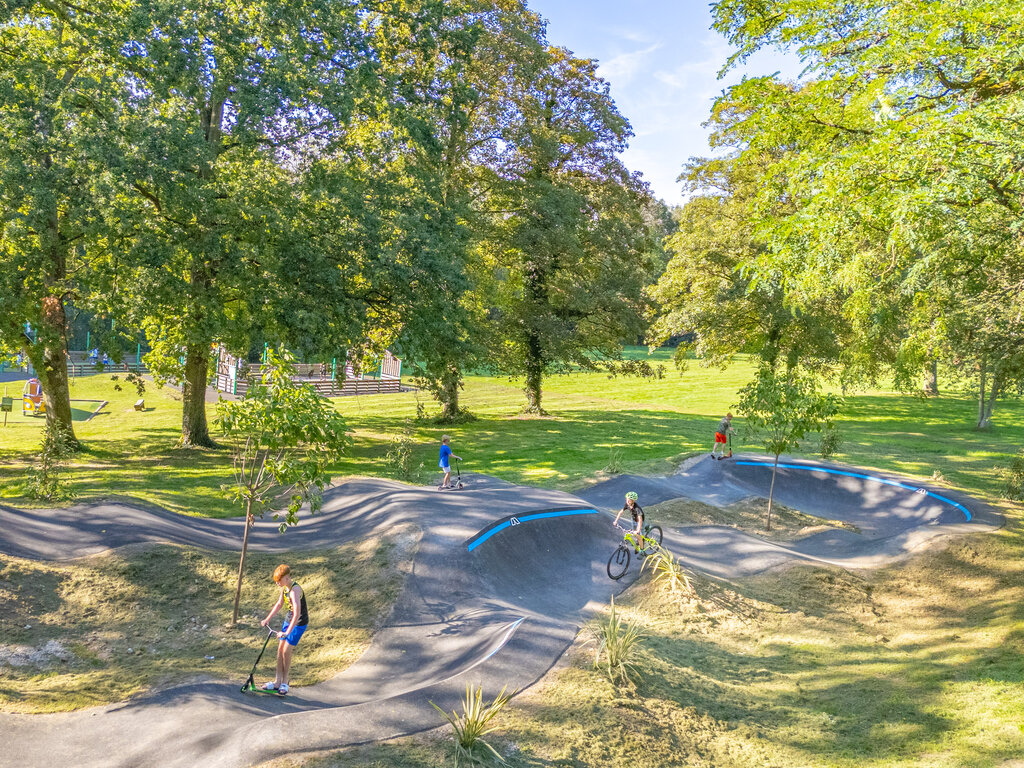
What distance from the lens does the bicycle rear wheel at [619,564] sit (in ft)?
46.5

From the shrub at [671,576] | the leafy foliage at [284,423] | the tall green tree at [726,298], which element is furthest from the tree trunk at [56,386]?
the tall green tree at [726,298]

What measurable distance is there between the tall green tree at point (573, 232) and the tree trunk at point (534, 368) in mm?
59

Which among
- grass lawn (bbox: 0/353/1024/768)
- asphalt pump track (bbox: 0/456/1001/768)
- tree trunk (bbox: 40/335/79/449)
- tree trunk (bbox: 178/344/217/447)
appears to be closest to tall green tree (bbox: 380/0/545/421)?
grass lawn (bbox: 0/353/1024/768)

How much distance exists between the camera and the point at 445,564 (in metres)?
13.3

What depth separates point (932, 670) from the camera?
420 inches

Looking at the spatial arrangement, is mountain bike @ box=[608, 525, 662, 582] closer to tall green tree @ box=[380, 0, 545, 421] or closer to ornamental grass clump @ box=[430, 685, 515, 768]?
ornamental grass clump @ box=[430, 685, 515, 768]

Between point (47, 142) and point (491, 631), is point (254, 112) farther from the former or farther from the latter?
point (491, 631)

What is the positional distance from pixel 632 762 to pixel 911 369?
20697 mm

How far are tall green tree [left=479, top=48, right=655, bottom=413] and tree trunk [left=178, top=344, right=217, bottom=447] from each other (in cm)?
1315

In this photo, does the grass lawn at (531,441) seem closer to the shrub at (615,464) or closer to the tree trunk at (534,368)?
the shrub at (615,464)

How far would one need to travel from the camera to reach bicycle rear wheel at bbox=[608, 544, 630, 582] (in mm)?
14164

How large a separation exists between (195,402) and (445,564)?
15.7m

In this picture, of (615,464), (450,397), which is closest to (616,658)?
(615,464)

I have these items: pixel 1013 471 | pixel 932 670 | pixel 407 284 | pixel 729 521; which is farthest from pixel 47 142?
pixel 1013 471
